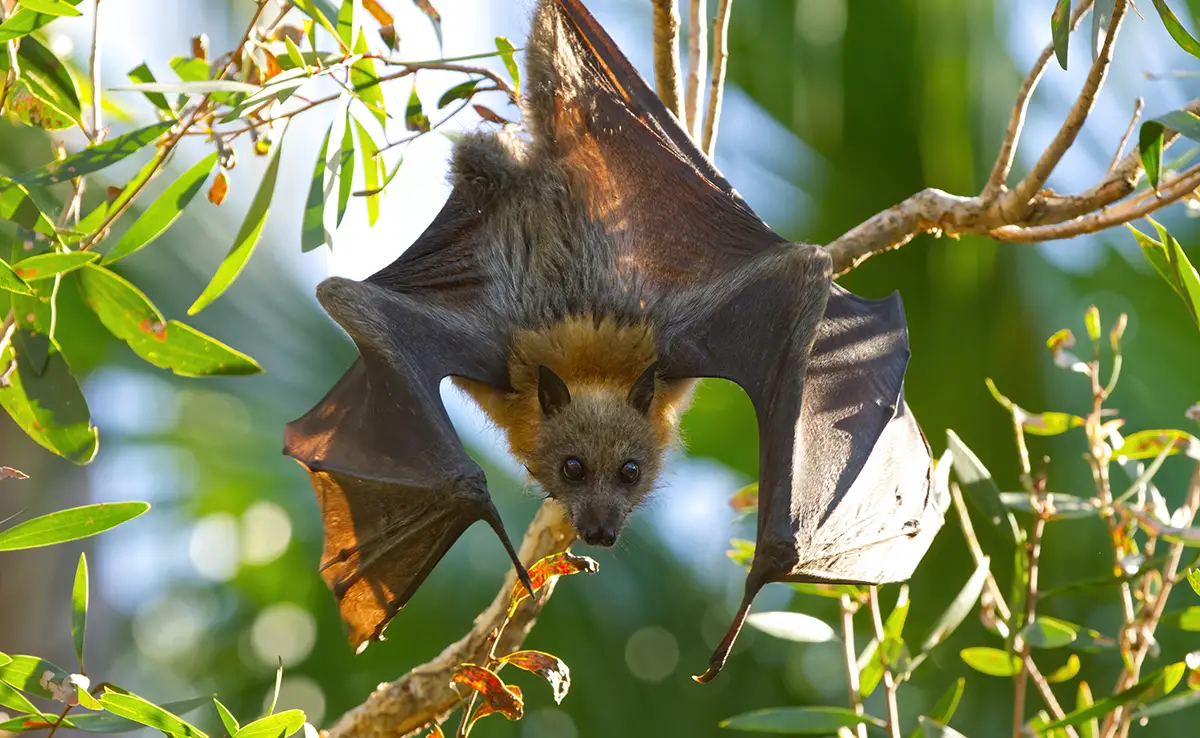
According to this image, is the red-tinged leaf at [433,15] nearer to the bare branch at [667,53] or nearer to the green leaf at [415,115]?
the green leaf at [415,115]

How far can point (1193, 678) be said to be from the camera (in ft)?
9.12

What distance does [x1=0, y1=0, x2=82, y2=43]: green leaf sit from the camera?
7.27 feet

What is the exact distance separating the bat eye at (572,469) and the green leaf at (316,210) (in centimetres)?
96

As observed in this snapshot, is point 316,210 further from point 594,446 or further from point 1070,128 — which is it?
point 1070,128

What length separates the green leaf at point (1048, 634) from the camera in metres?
2.78

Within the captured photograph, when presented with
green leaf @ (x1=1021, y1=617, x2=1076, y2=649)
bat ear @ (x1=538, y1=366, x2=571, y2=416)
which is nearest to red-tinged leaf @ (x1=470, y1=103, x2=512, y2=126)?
bat ear @ (x1=538, y1=366, x2=571, y2=416)

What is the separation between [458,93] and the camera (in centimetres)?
329

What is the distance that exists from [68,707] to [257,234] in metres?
1.28

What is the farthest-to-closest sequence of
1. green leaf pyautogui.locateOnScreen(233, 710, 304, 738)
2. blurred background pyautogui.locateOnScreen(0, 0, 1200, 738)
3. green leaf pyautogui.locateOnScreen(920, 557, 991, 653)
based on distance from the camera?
blurred background pyautogui.locateOnScreen(0, 0, 1200, 738) → green leaf pyautogui.locateOnScreen(920, 557, 991, 653) → green leaf pyautogui.locateOnScreen(233, 710, 304, 738)

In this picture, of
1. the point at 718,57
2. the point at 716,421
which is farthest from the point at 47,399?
the point at 716,421

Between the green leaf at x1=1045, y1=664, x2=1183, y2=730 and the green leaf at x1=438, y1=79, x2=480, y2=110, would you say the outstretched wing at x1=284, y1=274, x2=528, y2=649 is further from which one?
the green leaf at x1=1045, y1=664, x2=1183, y2=730

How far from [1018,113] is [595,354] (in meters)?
1.41

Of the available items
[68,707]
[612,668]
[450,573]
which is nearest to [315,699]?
[450,573]

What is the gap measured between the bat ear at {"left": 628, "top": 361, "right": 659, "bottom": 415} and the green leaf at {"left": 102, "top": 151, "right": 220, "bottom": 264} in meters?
1.35
